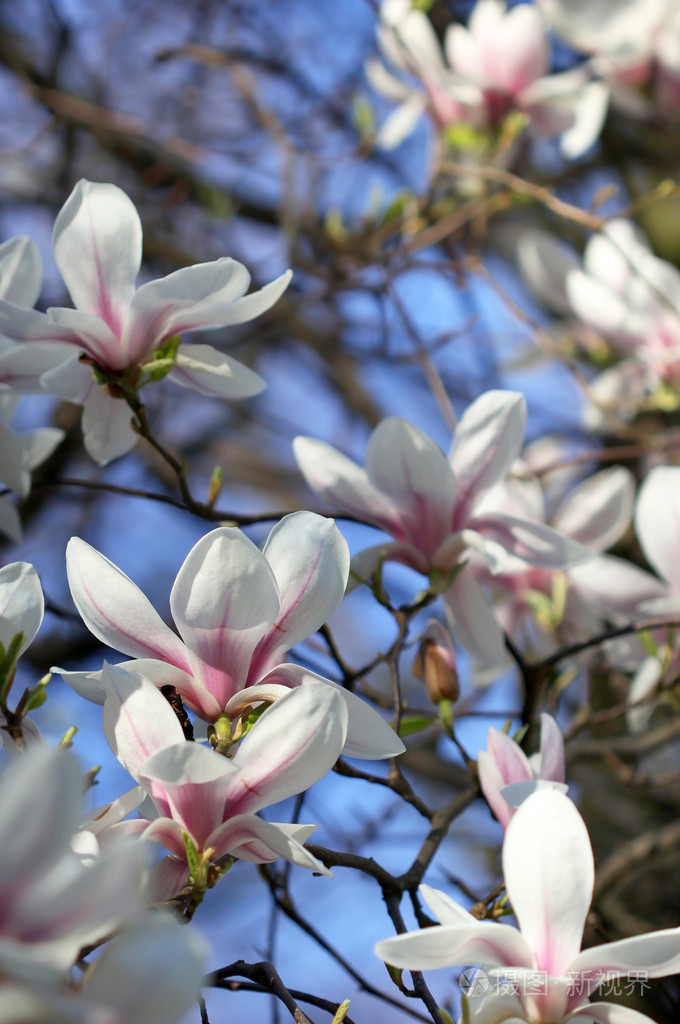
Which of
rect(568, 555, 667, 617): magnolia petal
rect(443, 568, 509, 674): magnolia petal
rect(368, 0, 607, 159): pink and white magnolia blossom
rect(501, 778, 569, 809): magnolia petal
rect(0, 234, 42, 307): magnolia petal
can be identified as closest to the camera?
rect(501, 778, 569, 809): magnolia petal

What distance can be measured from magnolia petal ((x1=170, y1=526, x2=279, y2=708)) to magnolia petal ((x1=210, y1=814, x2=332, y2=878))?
0.08 m

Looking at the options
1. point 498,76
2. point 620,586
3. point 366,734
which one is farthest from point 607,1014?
point 498,76

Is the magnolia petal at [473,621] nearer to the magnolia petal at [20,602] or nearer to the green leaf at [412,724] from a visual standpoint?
the green leaf at [412,724]

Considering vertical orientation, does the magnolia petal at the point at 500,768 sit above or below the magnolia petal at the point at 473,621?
above

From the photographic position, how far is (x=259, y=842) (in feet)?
1.47

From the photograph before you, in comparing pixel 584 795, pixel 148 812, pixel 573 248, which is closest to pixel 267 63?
pixel 573 248

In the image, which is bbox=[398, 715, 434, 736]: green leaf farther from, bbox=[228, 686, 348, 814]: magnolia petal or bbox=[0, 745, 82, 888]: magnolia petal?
bbox=[0, 745, 82, 888]: magnolia petal

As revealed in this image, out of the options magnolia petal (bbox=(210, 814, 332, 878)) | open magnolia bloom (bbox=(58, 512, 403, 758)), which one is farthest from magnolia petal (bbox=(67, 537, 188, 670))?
magnolia petal (bbox=(210, 814, 332, 878))

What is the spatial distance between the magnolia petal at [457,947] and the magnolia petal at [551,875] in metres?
0.01

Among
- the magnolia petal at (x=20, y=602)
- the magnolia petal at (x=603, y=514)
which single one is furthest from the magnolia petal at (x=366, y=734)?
the magnolia petal at (x=603, y=514)

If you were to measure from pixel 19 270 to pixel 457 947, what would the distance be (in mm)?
497

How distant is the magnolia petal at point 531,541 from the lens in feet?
2.19

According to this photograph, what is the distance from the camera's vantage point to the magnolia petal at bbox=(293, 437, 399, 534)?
69cm

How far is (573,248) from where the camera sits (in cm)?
199
